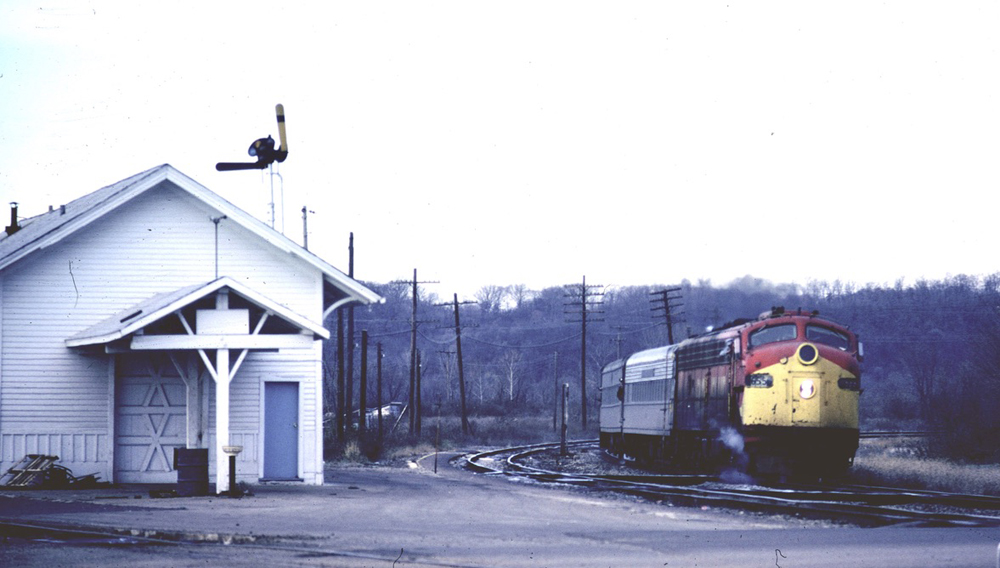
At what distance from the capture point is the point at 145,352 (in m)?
→ 23.5

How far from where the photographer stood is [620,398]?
40.8 meters

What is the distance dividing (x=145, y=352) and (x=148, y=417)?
1306 millimetres

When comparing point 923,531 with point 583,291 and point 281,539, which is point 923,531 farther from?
point 583,291

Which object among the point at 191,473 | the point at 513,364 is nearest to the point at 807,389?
the point at 191,473

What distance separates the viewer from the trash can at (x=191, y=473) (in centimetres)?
1970

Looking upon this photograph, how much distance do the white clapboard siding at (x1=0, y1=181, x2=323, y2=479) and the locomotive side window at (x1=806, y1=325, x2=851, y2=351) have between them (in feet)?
34.6

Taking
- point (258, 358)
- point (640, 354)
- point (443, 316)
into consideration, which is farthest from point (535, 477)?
point (443, 316)

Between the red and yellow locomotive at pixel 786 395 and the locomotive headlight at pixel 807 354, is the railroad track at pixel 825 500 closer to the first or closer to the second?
the red and yellow locomotive at pixel 786 395

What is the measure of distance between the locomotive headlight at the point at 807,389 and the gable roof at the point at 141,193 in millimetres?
9097

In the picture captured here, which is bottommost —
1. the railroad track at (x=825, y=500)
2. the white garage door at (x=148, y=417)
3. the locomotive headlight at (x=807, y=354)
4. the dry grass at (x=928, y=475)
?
the dry grass at (x=928, y=475)

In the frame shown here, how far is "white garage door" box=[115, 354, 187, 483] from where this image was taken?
23203mm

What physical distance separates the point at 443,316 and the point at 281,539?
12825cm

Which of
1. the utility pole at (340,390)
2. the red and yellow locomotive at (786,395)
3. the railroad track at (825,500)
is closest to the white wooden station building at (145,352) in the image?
the railroad track at (825,500)

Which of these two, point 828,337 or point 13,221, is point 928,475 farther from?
point 13,221
